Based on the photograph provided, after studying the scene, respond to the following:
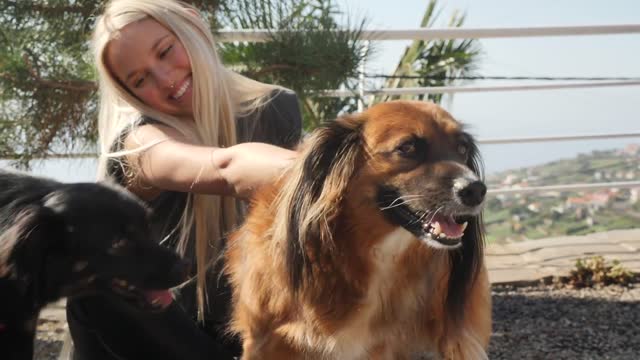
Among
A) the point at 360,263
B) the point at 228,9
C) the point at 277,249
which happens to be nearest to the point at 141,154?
the point at 277,249

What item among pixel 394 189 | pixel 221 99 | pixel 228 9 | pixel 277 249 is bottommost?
pixel 277 249

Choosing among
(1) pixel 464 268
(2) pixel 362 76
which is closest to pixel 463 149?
(1) pixel 464 268

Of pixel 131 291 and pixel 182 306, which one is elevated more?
pixel 131 291

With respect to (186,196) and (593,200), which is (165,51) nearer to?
(186,196)

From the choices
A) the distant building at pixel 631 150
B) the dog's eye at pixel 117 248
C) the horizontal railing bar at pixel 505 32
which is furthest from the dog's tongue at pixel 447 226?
the distant building at pixel 631 150

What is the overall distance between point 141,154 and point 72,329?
680 millimetres

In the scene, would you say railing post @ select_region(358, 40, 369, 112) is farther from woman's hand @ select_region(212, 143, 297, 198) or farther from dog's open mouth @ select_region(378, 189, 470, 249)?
dog's open mouth @ select_region(378, 189, 470, 249)

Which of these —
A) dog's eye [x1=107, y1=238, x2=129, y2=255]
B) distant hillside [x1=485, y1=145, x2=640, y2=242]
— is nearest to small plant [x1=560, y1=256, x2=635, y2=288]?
distant hillside [x1=485, y1=145, x2=640, y2=242]

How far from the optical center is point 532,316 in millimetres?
4484

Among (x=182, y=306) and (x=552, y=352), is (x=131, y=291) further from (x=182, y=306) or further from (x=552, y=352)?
(x=552, y=352)

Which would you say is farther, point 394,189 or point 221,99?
point 221,99

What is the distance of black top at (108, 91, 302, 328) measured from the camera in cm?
283

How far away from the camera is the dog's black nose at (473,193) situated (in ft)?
6.64

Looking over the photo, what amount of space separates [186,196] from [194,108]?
0.34m
